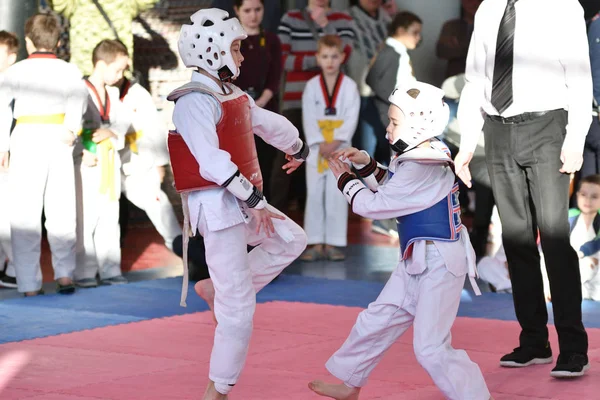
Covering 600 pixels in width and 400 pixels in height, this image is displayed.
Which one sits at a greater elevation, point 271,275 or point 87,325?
point 271,275

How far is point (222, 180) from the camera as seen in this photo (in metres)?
4.03

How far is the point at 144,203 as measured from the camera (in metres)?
8.05

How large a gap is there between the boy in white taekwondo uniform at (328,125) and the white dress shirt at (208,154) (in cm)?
410

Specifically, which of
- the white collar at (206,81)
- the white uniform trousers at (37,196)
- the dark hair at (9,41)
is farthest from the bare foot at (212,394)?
the dark hair at (9,41)

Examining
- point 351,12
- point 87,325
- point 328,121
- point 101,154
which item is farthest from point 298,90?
point 87,325

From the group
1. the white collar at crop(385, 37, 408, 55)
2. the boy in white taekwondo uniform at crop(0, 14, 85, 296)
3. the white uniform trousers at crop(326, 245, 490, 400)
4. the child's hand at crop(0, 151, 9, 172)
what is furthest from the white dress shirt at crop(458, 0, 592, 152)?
the white collar at crop(385, 37, 408, 55)

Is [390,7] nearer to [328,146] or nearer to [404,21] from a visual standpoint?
[404,21]

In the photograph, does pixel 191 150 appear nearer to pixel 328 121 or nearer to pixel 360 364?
pixel 360 364

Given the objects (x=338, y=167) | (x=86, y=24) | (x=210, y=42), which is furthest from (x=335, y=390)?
(x=86, y=24)

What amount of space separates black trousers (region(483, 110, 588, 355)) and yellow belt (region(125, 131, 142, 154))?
3525mm

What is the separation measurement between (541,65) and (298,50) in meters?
4.43

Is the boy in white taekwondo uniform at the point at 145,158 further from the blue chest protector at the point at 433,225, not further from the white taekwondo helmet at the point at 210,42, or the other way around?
the blue chest protector at the point at 433,225

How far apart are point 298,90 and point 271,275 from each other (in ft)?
15.5

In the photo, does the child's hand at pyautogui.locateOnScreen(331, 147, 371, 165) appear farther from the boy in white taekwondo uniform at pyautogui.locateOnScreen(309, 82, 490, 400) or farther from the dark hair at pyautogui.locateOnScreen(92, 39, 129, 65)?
the dark hair at pyautogui.locateOnScreen(92, 39, 129, 65)
